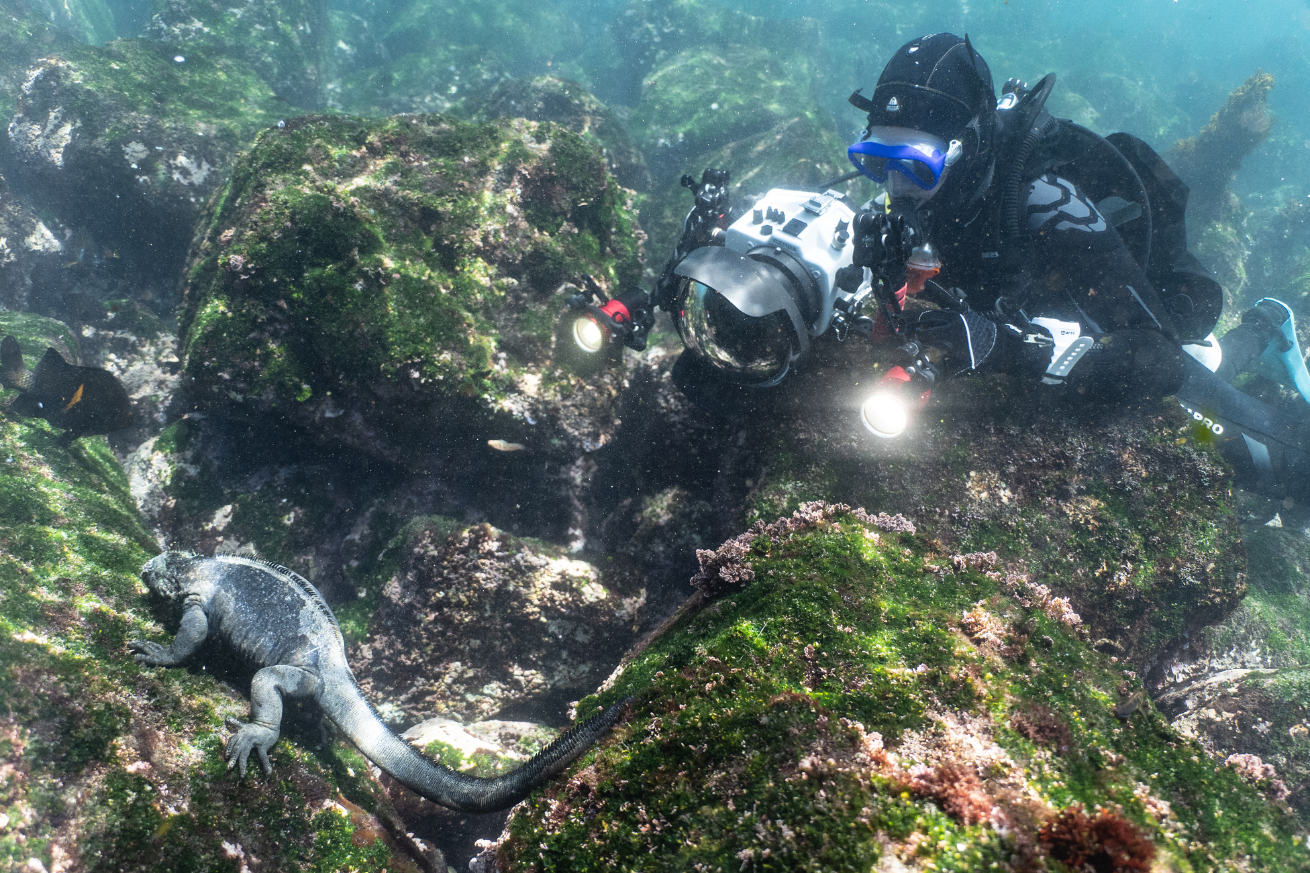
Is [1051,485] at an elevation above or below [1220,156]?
below

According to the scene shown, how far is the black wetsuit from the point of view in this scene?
Answer: 476 centimetres

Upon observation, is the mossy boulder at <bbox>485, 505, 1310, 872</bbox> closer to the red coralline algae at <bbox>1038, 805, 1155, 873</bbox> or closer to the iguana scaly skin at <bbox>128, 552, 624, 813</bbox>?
the red coralline algae at <bbox>1038, 805, 1155, 873</bbox>

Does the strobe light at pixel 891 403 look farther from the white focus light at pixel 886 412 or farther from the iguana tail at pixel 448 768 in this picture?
the iguana tail at pixel 448 768

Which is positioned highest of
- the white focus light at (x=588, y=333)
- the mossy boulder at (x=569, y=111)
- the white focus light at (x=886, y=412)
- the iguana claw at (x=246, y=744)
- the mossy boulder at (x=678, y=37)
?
the mossy boulder at (x=678, y=37)

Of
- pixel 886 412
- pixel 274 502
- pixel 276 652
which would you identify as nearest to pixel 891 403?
pixel 886 412

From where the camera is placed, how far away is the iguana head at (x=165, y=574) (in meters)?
3.72

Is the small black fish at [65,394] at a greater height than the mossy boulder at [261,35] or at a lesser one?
lesser

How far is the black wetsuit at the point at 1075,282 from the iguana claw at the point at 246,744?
6.18 metres

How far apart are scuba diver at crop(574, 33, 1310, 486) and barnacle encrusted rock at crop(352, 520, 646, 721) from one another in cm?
224

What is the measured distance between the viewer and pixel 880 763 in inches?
70.2

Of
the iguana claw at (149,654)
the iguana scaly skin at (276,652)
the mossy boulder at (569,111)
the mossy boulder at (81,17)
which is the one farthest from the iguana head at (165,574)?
the mossy boulder at (81,17)

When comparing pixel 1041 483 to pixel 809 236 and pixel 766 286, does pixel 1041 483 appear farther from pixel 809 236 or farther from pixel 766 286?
pixel 766 286

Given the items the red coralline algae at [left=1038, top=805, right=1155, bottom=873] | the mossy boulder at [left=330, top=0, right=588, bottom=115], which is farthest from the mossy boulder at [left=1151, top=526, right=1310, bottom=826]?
the mossy boulder at [left=330, top=0, right=588, bottom=115]

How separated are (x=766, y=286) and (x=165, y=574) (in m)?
4.81
